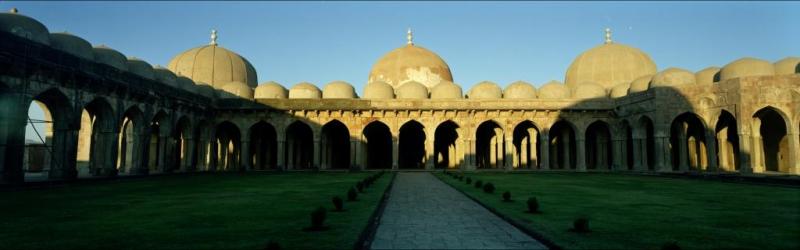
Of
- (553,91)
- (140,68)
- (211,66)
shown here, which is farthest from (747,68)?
(211,66)

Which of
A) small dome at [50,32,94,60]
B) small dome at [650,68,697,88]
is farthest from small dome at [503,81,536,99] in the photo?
small dome at [50,32,94,60]

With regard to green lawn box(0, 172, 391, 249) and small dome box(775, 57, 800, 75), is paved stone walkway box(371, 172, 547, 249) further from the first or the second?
small dome box(775, 57, 800, 75)

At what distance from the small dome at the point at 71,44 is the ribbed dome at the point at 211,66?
1823 centimetres

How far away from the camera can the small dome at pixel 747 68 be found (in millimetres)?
29266

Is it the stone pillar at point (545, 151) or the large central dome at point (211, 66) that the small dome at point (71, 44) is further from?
the stone pillar at point (545, 151)

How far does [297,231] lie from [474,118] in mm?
27971

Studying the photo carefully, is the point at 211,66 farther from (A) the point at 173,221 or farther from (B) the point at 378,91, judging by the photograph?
(A) the point at 173,221

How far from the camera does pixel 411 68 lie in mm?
45562

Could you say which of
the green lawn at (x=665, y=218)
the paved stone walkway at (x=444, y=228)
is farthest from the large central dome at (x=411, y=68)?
the paved stone walkway at (x=444, y=228)

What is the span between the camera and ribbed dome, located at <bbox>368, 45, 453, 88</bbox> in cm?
4531

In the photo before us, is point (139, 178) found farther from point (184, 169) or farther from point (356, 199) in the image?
point (356, 199)

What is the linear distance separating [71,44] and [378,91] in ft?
64.2

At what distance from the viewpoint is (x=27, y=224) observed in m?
8.94

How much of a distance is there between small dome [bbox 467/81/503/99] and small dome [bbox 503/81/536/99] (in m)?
0.66
